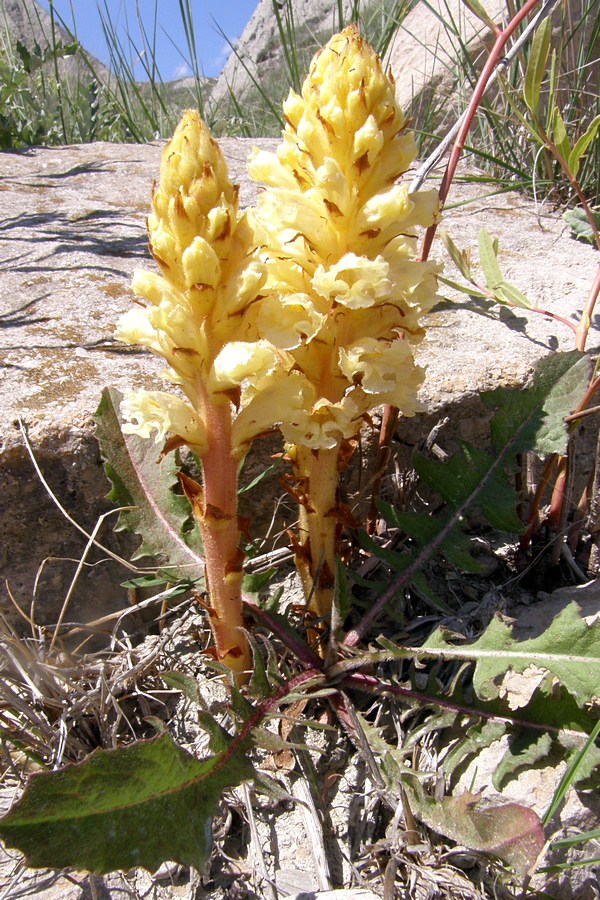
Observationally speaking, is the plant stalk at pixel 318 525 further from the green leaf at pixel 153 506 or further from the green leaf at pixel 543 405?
the green leaf at pixel 543 405

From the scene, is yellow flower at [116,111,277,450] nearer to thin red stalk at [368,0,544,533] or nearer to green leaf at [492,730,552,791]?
thin red stalk at [368,0,544,533]

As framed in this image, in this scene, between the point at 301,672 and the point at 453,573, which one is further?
the point at 453,573

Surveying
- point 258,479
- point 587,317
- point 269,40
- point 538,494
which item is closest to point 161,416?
point 258,479

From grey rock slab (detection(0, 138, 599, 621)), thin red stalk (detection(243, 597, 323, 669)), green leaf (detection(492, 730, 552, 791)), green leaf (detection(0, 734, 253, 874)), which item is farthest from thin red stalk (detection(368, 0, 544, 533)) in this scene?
green leaf (detection(0, 734, 253, 874))

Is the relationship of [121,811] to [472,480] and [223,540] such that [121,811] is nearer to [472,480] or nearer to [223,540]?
[223,540]

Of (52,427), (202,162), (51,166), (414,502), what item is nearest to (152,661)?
(52,427)

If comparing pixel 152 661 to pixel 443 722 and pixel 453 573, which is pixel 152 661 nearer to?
pixel 443 722

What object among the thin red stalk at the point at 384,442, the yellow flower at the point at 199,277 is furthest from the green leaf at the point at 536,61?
the yellow flower at the point at 199,277
